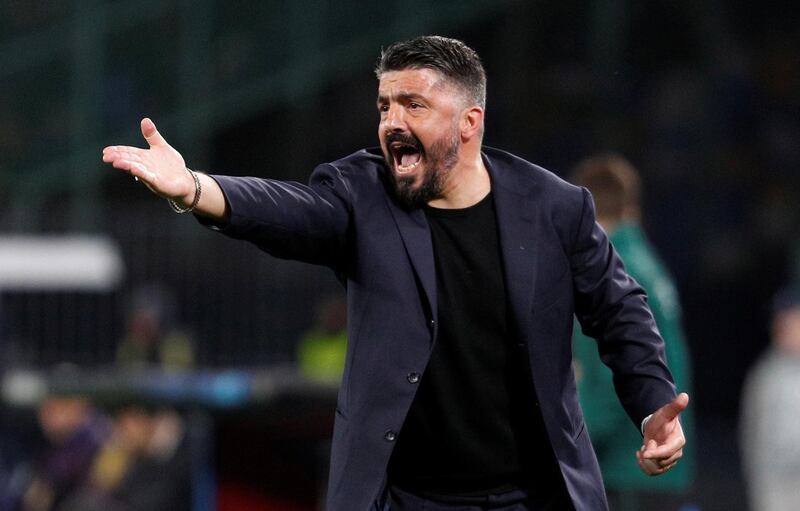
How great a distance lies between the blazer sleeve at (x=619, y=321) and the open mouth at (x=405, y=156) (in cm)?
53

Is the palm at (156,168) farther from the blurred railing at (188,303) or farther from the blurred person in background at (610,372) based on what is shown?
the blurred railing at (188,303)

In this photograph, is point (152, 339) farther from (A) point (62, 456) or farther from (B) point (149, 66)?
(B) point (149, 66)

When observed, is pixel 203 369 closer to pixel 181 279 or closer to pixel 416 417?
pixel 181 279

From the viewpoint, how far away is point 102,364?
1426 centimetres

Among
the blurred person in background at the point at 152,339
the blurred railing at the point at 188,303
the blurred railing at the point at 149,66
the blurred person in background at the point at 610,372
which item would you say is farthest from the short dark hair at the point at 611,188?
the blurred railing at the point at 149,66

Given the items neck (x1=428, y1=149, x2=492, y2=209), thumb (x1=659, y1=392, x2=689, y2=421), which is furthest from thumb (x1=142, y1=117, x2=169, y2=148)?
thumb (x1=659, y1=392, x2=689, y2=421)

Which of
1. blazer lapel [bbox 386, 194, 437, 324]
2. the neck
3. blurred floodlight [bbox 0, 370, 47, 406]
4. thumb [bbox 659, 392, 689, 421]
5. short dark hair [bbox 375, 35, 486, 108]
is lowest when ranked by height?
blurred floodlight [bbox 0, 370, 47, 406]

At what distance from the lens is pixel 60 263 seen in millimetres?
15000

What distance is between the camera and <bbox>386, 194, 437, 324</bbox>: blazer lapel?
4.41 meters

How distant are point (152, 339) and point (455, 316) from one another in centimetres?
1010

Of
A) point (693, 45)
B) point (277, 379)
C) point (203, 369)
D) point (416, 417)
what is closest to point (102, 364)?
point (203, 369)

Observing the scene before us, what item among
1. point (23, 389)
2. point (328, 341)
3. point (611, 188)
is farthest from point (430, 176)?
point (328, 341)

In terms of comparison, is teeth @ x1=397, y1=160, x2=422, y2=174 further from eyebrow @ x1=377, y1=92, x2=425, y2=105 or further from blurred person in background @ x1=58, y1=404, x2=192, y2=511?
blurred person in background @ x1=58, y1=404, x2=192, y2=511

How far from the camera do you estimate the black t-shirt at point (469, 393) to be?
4.46m
